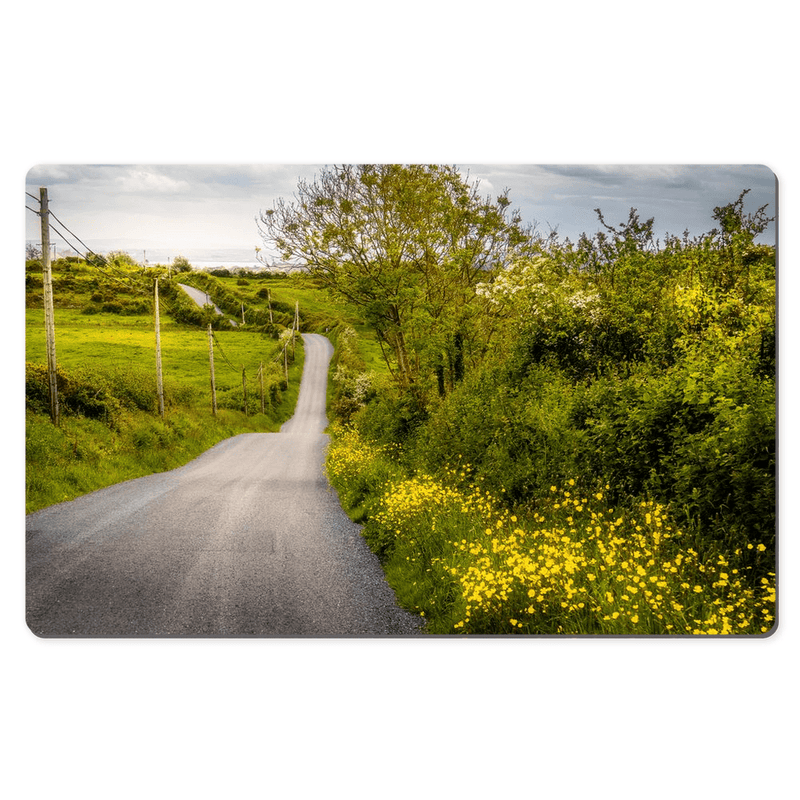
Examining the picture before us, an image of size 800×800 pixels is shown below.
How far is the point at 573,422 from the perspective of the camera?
15.8 feet

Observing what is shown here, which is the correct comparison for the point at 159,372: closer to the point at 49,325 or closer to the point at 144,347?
the point at 144,347

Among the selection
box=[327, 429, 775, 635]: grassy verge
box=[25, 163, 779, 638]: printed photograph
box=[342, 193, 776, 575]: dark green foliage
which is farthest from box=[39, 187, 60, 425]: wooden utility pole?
box=[327, 429, 775, 635]: grassy verge

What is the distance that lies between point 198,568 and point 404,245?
322cm

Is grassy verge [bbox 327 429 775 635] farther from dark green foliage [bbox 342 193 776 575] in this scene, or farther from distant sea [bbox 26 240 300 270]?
distant sea [bbox 26 240 300 270]

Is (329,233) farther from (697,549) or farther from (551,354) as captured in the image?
(697,549)

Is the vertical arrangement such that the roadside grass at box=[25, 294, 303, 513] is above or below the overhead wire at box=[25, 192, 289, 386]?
below

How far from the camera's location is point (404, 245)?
18.0 feet

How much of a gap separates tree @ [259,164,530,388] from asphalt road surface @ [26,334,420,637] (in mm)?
1782

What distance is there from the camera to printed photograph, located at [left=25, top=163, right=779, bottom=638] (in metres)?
4.20

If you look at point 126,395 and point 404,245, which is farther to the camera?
point 404,245

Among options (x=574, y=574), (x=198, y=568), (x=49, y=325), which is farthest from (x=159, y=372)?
(x=574, y=574)

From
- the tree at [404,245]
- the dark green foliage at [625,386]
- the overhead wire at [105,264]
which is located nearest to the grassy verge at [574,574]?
the dark green foliage at [625,386]

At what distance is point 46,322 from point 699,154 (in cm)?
535

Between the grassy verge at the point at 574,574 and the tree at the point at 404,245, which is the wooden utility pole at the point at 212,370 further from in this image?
the grassy verge at the point at 574,574
